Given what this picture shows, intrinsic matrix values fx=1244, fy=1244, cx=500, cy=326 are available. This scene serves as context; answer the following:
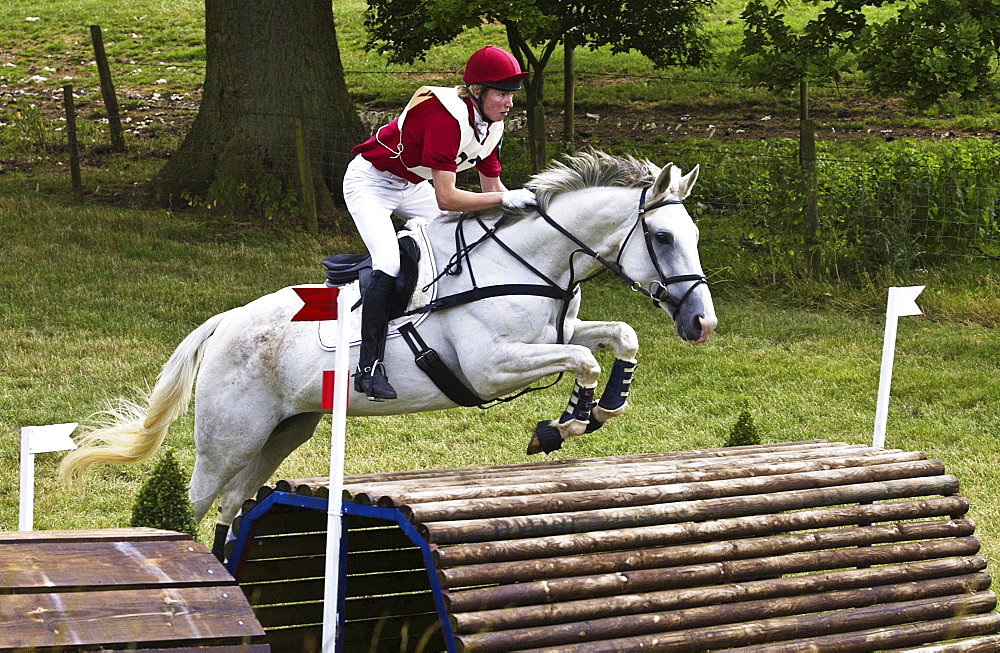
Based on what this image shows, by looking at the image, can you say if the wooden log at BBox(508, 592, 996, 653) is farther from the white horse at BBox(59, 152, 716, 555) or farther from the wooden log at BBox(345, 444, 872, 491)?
the white horse at BBox(59, 152, 716, 555)

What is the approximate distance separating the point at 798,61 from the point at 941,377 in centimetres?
319

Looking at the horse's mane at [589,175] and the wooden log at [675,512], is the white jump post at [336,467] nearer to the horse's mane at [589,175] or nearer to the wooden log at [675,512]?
the wooden log at [675,512]

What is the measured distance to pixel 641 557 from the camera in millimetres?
→ 3557

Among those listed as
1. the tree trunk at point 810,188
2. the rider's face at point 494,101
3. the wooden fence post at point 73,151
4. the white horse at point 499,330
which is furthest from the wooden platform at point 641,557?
the wooden fence post at point 73,151

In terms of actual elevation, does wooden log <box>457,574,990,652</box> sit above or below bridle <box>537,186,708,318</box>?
below

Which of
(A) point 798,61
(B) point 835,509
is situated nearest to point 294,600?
(B) point 835,509

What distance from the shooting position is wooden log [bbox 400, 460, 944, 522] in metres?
3.44

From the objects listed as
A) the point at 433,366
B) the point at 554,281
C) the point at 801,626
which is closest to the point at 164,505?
the point at 433,366

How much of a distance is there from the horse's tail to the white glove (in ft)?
4.21

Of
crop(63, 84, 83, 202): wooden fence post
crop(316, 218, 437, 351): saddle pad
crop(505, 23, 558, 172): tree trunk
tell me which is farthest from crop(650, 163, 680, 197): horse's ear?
crop(63, 84, 83, 202): wooden fence post

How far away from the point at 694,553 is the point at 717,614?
19cm

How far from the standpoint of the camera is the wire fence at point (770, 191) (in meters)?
10.3

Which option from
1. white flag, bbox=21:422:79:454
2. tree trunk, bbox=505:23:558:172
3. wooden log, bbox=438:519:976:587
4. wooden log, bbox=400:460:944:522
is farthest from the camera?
tree trunk, bbox=505:23:558:172

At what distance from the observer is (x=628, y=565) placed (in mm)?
3533
